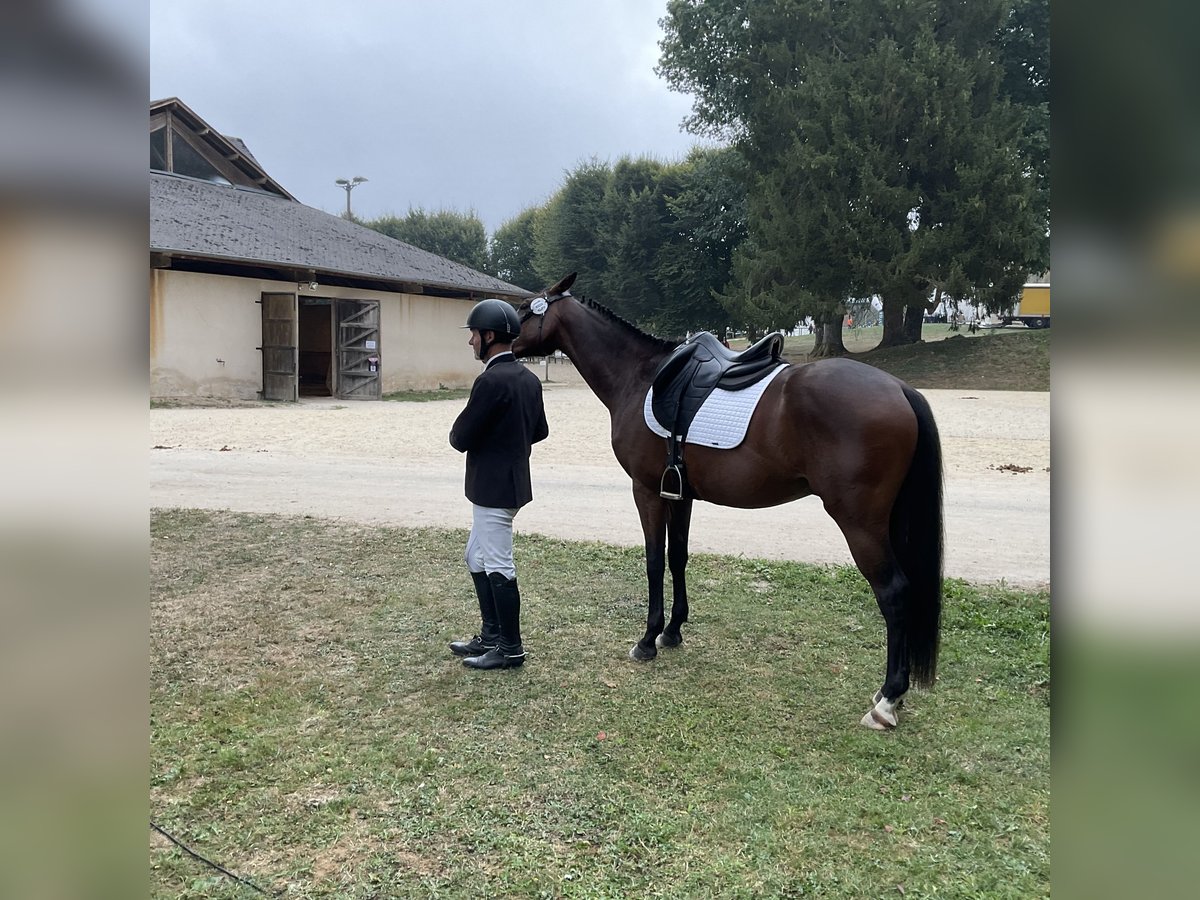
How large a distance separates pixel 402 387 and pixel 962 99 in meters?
17.4

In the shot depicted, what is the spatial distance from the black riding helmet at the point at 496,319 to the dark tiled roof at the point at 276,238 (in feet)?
47.9

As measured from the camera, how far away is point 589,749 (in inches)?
132

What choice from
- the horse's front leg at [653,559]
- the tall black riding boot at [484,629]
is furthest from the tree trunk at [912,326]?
the tall black riding boot at [484,629]

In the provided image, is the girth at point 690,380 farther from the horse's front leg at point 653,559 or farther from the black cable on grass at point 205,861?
the black cable on grass at point 205,861

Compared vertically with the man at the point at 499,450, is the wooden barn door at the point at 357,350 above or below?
above

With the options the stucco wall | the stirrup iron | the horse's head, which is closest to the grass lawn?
the stirrup iron

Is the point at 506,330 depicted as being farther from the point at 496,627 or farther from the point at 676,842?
the point at 676,842

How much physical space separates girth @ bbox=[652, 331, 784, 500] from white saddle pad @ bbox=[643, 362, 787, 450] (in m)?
0.04

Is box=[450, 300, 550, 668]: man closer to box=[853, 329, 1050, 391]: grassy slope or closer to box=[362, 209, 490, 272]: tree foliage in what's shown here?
box=[853, 329, 1050, 391]: grassy slope

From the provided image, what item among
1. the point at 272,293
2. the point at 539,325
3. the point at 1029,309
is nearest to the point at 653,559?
the point at 539,325

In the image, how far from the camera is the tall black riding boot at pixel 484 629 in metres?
4.36

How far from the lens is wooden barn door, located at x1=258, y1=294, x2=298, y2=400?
18922 millimetres
